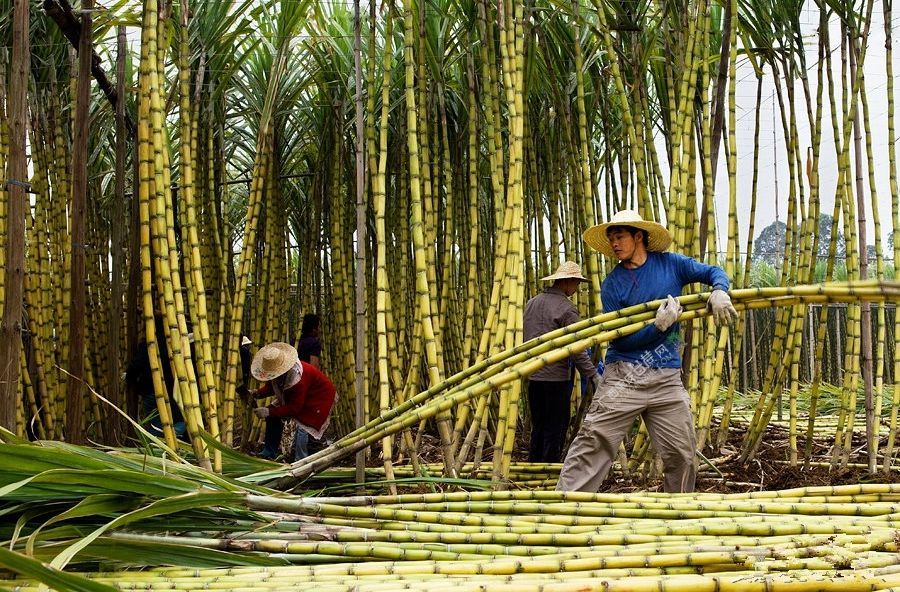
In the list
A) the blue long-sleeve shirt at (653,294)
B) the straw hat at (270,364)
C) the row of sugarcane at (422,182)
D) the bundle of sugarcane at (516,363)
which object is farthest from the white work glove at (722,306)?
the straw hat at (270,364)

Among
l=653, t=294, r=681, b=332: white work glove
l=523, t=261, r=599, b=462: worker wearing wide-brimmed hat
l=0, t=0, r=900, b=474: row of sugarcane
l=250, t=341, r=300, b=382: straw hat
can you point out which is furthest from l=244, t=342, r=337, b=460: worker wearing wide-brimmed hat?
l=653, t=294, r=681, b=332: white work glove

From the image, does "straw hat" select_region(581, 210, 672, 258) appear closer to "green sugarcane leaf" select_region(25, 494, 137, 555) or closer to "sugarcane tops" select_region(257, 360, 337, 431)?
"sugarcane tops" select_region(257, 360, 337, 431)

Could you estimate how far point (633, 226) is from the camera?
2766 mm

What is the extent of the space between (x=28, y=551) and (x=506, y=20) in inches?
80.9

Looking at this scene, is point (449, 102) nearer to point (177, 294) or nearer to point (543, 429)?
point (543, 429)

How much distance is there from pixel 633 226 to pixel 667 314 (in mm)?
479

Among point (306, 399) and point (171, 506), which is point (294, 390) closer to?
point (306, 399)

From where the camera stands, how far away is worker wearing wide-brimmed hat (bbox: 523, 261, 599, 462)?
3.96 metres

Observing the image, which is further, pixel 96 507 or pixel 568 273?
pixel 568 273

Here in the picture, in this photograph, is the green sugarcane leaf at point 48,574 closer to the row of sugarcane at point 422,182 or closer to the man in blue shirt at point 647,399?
the row of sugarcane at point 422,182

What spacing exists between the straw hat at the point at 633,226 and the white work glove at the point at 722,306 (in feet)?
1.38

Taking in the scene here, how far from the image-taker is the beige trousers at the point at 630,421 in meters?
2.71

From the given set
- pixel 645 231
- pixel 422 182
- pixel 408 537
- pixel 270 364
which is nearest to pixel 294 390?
pixel 270 364

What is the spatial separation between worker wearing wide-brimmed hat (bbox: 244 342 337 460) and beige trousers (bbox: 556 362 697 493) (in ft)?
4.81
